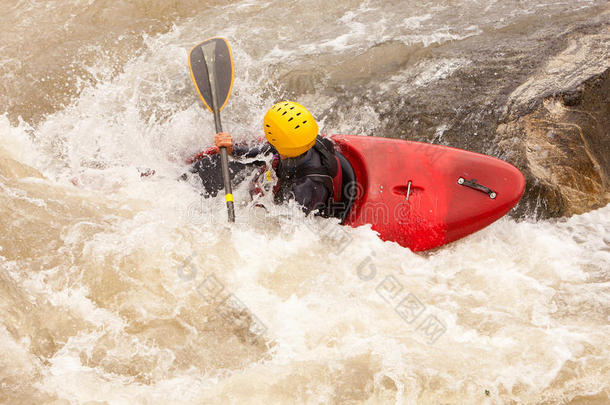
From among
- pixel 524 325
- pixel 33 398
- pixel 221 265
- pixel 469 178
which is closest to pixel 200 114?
pixel 221 265

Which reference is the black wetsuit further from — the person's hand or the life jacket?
the person's hand

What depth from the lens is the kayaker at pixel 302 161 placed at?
3.00 metres

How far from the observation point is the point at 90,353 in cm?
264

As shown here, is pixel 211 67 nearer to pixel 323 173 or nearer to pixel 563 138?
pixel 323 173

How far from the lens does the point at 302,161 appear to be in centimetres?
313

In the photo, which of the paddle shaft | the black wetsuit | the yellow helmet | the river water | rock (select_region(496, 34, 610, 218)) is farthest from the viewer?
rock (select_region(496, 34, 610, 218))

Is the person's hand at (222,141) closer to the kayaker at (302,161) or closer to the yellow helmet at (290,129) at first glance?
the kayaker at (302,161)

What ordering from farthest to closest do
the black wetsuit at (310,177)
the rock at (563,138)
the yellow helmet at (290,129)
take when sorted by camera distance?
the rock at (563,138), the black wetsuit at (310,177), the yellow helmet at (290,129)

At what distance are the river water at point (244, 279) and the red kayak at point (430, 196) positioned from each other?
156mm

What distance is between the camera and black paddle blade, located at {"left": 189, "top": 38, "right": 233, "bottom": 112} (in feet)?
13.5

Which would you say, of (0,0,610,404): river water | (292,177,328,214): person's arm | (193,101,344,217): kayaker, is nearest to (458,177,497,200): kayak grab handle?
(0,0,610,404): river water

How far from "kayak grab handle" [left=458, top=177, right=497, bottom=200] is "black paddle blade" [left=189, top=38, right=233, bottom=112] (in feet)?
6.51

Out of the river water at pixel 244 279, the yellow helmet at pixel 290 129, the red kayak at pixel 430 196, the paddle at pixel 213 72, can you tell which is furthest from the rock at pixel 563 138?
the paddle at pixel 213 72

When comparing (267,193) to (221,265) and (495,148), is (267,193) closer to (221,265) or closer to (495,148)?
(221,265)
